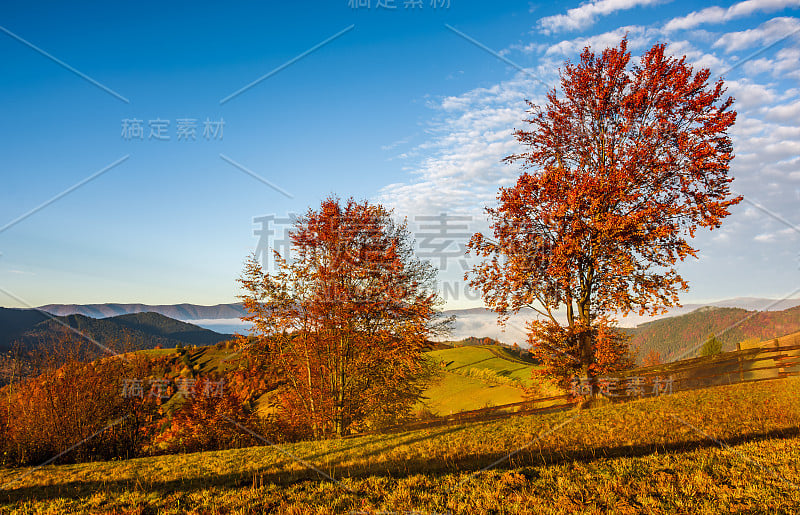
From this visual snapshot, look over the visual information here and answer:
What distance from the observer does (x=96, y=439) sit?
1773cm

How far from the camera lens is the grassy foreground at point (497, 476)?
5367 millimetres

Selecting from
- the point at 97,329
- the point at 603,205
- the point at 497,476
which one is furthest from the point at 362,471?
the point at 97,329

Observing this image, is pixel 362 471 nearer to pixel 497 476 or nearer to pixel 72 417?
pixel 497 476

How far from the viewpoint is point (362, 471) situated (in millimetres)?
7648

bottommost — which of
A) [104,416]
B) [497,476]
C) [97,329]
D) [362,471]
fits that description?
[104,416]

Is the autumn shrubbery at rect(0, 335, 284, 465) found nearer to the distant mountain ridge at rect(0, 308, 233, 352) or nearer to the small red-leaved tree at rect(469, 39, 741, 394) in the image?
the distant mountain ridge at rect(0, 308, 233, 352)

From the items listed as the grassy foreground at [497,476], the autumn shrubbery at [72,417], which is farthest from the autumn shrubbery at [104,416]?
the grassy foreground at [497,476]

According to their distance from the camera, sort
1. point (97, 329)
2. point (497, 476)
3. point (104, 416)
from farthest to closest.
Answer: point (97, 329) → point (104, 416) → point (497, 476)

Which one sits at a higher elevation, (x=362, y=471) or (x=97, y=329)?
(x=97, y=329)

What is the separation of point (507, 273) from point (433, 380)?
1221 centimetres

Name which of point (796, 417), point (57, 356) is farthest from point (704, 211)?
point (57, 356)

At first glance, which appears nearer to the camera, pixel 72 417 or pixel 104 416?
pixel 72 417

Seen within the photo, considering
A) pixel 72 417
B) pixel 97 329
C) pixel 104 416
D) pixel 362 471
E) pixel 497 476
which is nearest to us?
pixel 497 476

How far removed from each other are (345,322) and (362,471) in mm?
12443
